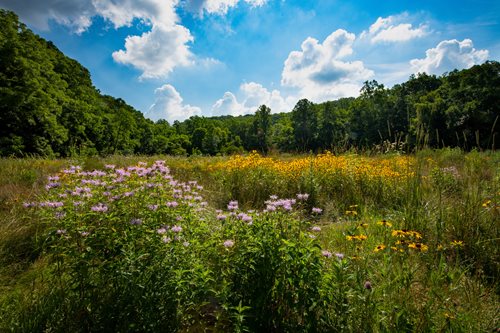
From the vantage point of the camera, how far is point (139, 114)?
5606 cm

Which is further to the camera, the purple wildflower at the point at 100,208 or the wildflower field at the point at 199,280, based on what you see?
the purple wildflower at the point at 100,208

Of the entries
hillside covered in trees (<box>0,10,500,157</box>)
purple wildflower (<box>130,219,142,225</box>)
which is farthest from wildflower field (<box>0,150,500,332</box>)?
hillside covered in trees (<box>0,10,500,157</box>)

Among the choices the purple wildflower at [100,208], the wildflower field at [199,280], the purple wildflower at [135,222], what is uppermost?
the purple wildflower at [100,208]

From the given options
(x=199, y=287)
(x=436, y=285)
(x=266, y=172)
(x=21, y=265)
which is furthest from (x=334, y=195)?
(x=21, y=265)

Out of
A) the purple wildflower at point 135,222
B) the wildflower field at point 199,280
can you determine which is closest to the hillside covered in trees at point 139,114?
the wildflower field at point 199,280

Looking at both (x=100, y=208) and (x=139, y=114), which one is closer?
(x=100, y=208)

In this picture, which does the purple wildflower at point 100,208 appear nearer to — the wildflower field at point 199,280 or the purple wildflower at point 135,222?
the wildflower field at point 199,280

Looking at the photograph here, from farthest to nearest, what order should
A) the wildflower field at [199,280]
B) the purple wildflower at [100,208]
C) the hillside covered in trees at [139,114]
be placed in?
the hillside covered in trees at [139,114]
the purple wildflower at [100,208]
the wildflower field at [199,280]

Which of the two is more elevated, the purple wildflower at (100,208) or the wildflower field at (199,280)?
the purple wildflower at (100,208)

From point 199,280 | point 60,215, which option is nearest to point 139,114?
point 60,215

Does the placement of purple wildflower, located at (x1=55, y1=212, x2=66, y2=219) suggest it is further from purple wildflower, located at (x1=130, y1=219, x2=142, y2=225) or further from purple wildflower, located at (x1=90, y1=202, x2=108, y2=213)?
purple wildflower, located at (x1=130, y1=219, x2=142, y2=225)

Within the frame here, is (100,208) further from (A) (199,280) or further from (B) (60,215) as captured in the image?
(A) (199,280)

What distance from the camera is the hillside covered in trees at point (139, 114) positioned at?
12.2m

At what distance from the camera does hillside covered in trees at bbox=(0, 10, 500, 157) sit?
12.2 m
